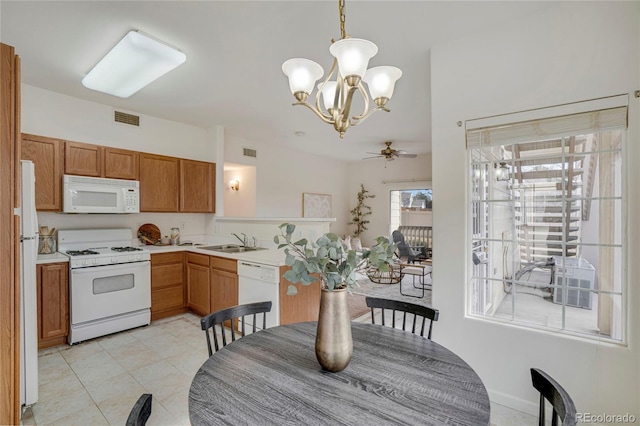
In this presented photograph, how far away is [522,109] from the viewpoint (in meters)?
2.02

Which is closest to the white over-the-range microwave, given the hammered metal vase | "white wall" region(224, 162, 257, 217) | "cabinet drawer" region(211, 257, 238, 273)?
"cabinet drawer" region(211, 257, 238, 273)

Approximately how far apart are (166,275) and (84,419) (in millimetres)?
1937

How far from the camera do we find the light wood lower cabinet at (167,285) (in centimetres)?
367

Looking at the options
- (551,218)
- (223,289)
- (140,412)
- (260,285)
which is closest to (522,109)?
(551,218)

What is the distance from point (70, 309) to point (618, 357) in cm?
441

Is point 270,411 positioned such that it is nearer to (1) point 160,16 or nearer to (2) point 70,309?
(1) point 160,16

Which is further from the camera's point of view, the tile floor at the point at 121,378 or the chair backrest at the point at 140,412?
the tile floor at the point at 121,378

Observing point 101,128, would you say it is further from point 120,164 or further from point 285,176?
point 285,176

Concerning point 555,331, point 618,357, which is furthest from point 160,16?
point 618,357

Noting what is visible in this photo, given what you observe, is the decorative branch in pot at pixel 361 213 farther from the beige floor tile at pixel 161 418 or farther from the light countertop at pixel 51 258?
the beige floor tile at pixel 161 418

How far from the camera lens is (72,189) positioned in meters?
3.30

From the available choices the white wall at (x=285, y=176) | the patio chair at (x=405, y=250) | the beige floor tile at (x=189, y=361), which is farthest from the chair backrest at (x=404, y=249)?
the beige floor tile at (x=189, y=361)

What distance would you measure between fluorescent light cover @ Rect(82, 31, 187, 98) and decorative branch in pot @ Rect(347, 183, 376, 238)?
6.14 meters

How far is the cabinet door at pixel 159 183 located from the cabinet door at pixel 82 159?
1.52 ft
